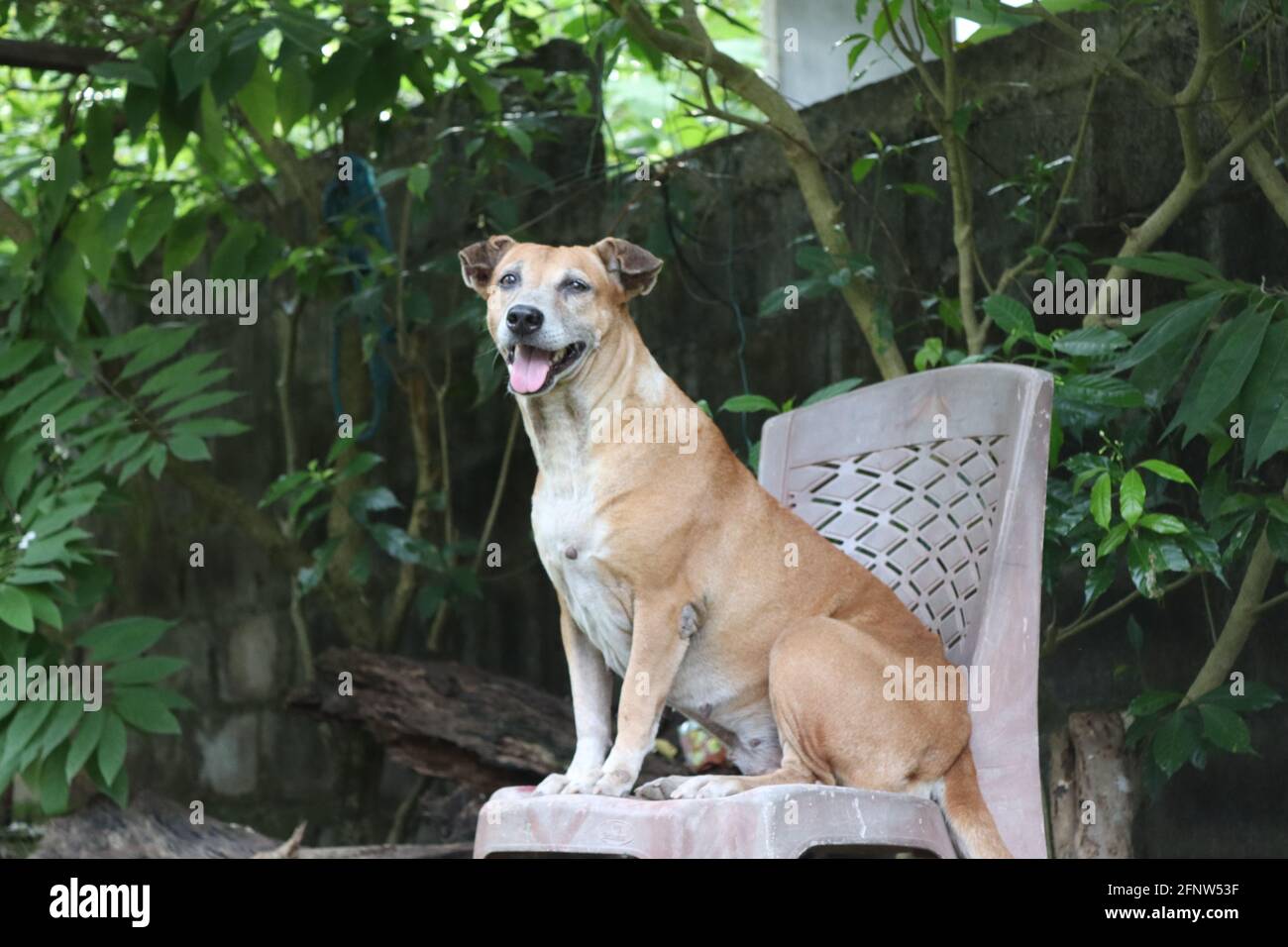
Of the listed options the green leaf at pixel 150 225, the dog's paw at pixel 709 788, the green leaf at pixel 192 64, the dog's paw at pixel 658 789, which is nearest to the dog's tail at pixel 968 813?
the dog's paw at pixel 709 788

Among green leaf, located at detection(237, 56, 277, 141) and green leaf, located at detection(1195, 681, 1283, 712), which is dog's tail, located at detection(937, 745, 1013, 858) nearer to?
green leaf, located at detection(1195, 681, 1283, 712)

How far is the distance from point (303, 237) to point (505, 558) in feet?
6.14

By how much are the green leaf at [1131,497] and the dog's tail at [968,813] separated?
2.70 ft

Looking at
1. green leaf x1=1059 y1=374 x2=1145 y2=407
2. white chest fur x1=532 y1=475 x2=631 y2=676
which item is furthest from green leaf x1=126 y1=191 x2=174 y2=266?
green leaf x1=1059 y1=374 x2=1145 y2=407

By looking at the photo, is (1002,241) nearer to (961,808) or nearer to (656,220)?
(656,220)

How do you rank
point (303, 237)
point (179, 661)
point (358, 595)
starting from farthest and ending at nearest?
point (303, 237) → point (358, 595) → point (179, 661)

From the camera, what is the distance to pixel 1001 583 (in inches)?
135

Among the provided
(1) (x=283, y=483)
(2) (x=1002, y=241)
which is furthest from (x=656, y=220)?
(1) (x=283, y=483)

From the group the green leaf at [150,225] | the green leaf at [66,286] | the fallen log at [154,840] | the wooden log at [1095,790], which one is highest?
the green leaf at [150,225]

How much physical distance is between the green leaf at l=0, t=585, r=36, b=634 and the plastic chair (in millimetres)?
1871

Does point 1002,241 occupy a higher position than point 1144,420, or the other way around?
point 1002,241

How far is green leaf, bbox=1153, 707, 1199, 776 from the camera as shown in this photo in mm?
4070

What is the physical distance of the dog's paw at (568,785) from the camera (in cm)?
336

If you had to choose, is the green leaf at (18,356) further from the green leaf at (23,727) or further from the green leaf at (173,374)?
the green leaf at (23,727)
